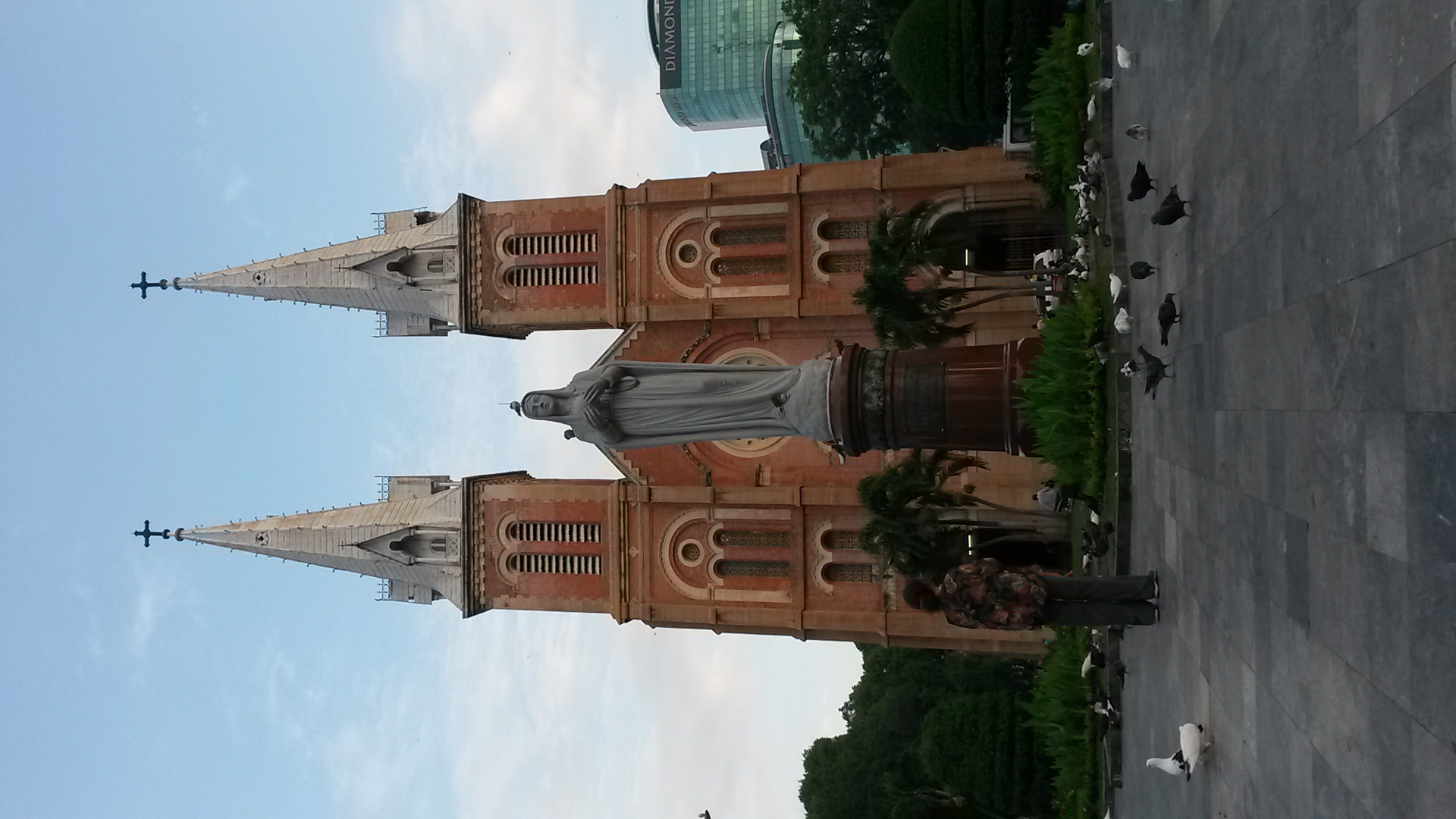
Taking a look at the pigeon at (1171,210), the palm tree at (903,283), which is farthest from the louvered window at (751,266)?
the pigeon at (1171,210)

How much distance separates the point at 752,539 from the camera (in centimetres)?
2133

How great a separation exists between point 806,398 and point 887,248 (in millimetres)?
3028

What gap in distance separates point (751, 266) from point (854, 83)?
853 centimetres

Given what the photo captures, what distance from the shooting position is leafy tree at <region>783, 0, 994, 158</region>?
1047 inches

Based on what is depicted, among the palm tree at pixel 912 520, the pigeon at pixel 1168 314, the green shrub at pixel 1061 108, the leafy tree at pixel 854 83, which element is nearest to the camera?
the pigeon at pixel 1168 314

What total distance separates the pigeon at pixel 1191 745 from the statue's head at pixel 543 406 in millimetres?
7670

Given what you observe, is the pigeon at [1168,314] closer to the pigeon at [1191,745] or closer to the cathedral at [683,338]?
the pigeon at [1191,745]

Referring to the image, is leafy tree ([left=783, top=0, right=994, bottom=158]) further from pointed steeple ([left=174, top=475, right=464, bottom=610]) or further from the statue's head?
the statue's head

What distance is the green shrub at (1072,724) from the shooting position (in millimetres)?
14148

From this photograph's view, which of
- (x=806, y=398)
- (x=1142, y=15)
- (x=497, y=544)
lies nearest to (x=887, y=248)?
(x=806, y=398)

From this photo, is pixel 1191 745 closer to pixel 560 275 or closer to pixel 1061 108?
pixel 1061 108

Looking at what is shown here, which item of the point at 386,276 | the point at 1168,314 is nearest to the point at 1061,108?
the point at 1168,314

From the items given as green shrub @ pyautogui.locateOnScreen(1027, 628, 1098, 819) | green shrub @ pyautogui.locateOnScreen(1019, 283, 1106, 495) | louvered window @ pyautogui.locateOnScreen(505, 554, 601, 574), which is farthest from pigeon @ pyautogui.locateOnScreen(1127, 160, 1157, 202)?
louvered window @ pyautogui.locateOnScreen(505, 554, 601, 574)

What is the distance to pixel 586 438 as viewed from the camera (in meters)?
13.3
